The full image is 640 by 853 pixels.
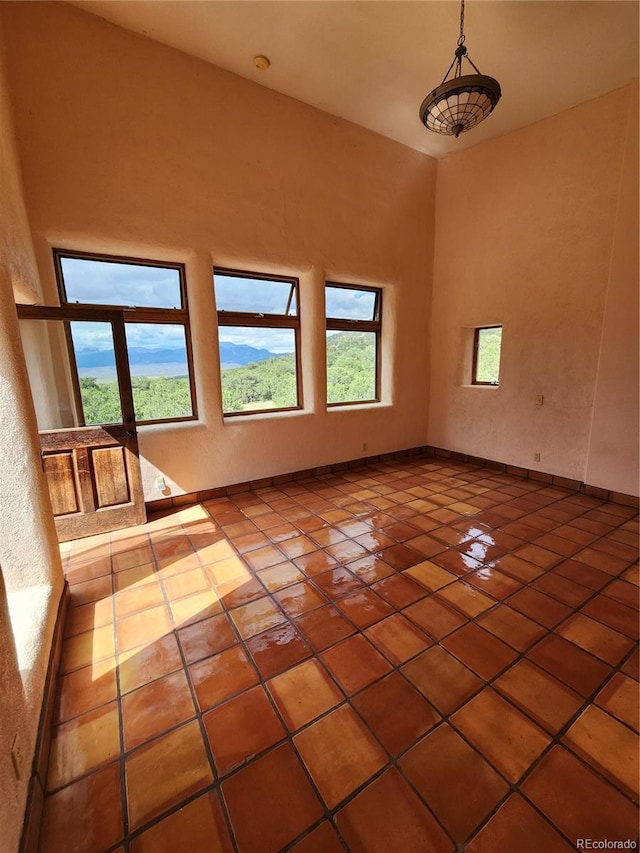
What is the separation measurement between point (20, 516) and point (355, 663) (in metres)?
1.79

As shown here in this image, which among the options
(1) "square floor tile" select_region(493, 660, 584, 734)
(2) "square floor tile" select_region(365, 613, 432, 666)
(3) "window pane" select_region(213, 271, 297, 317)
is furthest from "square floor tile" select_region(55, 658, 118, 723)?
(3) "window pane" select_region(213, 271, 297, 317)

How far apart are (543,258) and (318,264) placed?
2428mm

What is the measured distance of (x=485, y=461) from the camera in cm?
461

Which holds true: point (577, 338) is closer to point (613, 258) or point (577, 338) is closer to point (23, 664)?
point (613, 258)

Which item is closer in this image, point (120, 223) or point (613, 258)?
point (120, 223)

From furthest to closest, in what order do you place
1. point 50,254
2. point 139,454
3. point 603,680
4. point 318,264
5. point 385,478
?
point 385,478, point 318,264, point 139,454, point 50,254, point 603,680

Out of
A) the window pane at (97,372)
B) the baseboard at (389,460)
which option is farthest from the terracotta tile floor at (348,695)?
the window pane at (97,372)

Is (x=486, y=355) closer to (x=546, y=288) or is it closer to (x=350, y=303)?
(x=546, y=288)

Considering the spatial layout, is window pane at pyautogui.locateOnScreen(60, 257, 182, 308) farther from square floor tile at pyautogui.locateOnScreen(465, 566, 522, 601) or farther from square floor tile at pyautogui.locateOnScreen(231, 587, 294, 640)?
square floor tile at pyautogui.locateOnScreen(465, 566, 522, 601)

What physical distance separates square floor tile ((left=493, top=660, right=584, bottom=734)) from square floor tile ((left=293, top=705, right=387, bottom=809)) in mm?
639

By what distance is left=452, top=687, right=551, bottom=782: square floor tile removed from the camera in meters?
1.27

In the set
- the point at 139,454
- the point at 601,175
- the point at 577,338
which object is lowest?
the point at 139,454

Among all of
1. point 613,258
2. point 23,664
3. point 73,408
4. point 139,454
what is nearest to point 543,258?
point 613,258

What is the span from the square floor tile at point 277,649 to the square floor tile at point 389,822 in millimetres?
596
